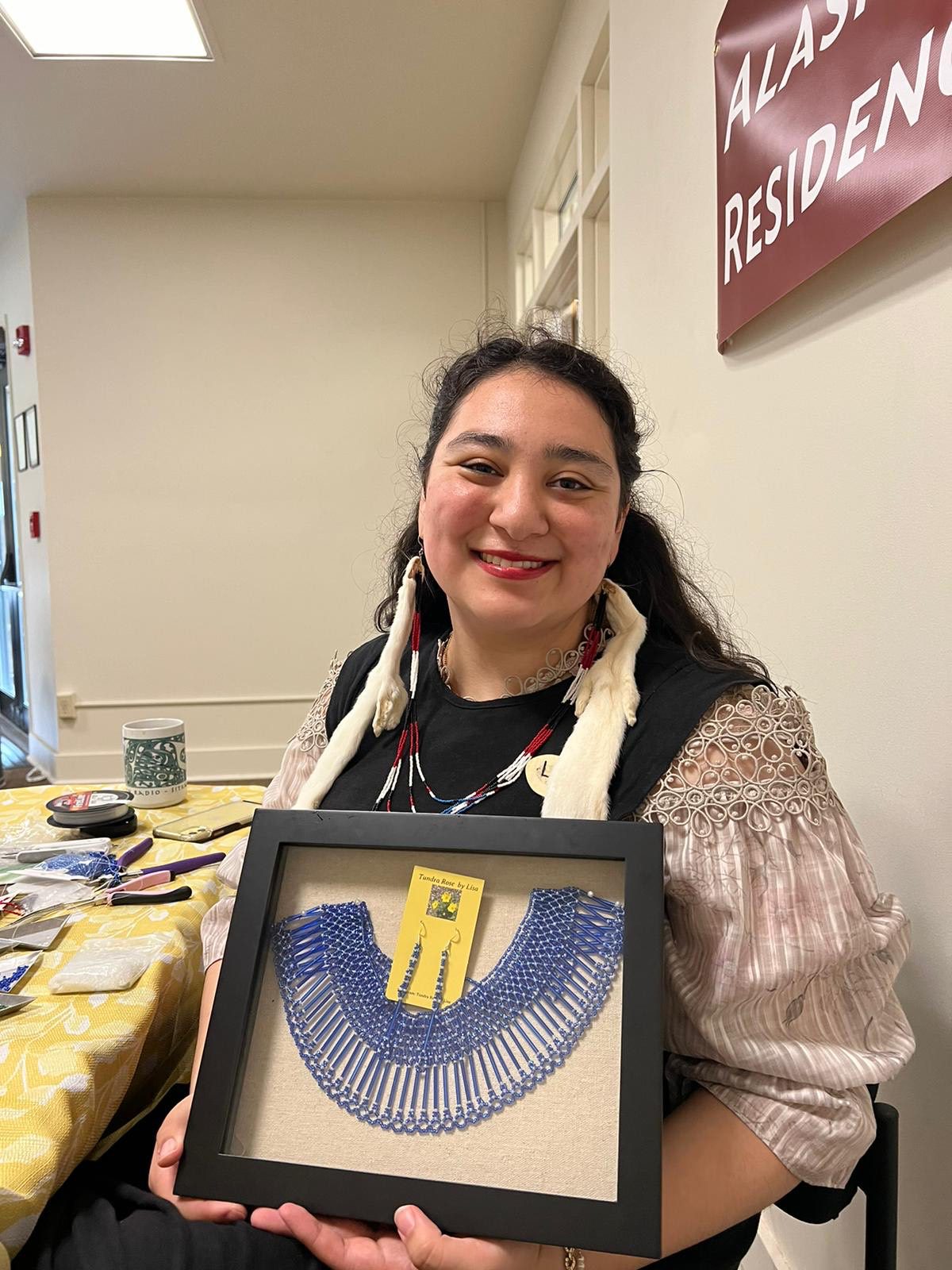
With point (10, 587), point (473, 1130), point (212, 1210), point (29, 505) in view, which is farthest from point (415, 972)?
point (10, 587)

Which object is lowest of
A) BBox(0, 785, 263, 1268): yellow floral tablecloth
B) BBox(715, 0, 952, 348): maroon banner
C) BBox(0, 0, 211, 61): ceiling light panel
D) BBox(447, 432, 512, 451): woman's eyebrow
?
BBox(0, 785, 263, 1268): yellow floral tablecloth

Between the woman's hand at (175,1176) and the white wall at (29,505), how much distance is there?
420 cm

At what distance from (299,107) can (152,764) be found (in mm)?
3125

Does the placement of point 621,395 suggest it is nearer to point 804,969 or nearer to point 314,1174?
point 804,969

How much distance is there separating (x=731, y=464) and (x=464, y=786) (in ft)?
2.66

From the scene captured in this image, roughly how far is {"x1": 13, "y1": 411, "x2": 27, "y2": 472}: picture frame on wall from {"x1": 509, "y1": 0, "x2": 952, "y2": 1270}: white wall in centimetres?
412

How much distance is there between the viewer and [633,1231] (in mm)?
586

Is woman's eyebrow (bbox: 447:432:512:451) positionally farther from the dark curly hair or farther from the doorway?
the doorway

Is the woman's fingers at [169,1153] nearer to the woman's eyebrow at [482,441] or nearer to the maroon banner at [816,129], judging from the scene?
the woman's eyebrow at [482,441]

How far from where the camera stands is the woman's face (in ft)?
3.03

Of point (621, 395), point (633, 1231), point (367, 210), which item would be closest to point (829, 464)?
point (621, 395)

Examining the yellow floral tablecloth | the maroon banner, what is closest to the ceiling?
the maroon banner

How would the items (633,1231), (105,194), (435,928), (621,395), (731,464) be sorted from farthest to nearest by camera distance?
(105,194) → (731,464) → (621,395) → (435,928) → (633,1231)

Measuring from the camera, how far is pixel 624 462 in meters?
1.05
